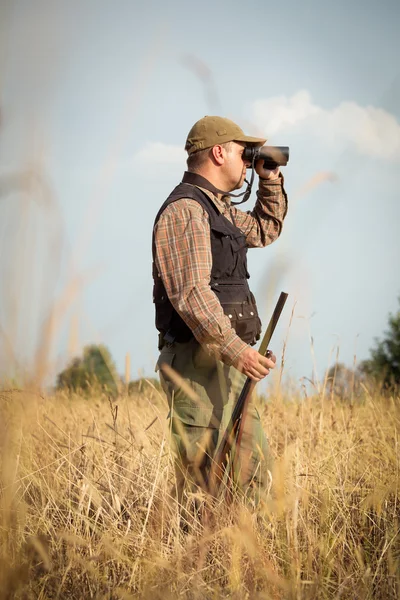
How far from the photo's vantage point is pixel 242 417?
2.83 meters

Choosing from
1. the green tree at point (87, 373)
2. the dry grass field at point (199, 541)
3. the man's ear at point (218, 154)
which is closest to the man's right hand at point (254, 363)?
the dry grass field at point (199, 541)

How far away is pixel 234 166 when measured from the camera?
10.7ft

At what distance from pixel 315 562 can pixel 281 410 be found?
7.38ft

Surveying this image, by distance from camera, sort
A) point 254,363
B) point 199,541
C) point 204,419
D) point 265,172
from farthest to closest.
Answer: point 265,172
point 204,419
point 254,363
point 199,541

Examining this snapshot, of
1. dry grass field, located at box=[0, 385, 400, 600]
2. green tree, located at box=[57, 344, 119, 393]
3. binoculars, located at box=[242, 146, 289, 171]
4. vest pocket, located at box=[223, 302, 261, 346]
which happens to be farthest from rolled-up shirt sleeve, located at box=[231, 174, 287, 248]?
dry grass field, located at box=[0, 385, 400, 600]

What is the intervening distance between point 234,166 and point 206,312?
873 millimetres

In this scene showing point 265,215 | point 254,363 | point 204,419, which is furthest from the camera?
point 265,215

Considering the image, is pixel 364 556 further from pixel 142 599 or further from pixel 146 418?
pixel 146 418

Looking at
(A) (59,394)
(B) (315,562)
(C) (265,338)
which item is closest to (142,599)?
(B) (315,562)

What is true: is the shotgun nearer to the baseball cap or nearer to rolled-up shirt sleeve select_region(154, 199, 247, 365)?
rolled-up shirt sleeve select_region(154, 199, 247, 365)

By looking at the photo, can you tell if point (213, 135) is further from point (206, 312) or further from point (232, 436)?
point (232, 436)

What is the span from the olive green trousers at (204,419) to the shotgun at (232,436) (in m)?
0.09

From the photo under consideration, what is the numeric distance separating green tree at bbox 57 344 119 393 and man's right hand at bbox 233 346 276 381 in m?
0.56

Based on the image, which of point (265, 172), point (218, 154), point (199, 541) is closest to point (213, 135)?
point (218, 154)
